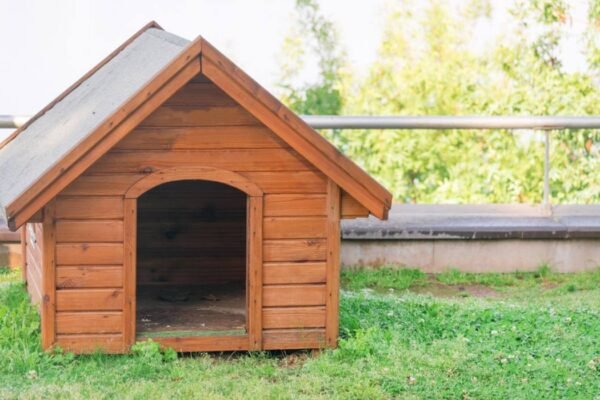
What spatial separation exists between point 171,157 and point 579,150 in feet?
34.3

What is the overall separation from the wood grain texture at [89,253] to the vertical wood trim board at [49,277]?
49 mm

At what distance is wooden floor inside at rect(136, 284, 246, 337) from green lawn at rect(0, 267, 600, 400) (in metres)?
0.22

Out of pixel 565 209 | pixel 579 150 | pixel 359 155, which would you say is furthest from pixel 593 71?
pixel 565 209

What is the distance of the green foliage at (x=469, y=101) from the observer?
592 inches

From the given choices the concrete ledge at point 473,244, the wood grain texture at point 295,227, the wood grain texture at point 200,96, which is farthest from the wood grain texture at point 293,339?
the concrete ledge at point 473,244

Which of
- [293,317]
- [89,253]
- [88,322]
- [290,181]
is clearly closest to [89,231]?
[89,253]

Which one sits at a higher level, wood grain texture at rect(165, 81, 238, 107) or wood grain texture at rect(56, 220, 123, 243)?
wood grain texture at rect(165, 81, 238, 107)

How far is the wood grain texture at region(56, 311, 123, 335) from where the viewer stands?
6.00 metres

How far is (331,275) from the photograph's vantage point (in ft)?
20.5

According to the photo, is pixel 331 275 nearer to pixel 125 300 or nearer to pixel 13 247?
pixel 125 300

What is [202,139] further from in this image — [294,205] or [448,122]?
[448,122]

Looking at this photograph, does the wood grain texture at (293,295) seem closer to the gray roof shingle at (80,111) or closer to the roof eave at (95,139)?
the roof eave at (95,139)

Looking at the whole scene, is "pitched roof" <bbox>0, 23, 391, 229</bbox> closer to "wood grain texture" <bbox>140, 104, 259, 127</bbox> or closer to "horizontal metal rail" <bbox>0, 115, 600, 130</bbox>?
"wood grain texture" <bbox>140, 104, 259, 127</bbox>

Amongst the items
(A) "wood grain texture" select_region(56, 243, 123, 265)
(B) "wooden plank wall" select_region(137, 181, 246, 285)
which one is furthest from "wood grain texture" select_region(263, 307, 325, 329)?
(B) "wooden plank wall" select_region(137, 181, 246, 285)
